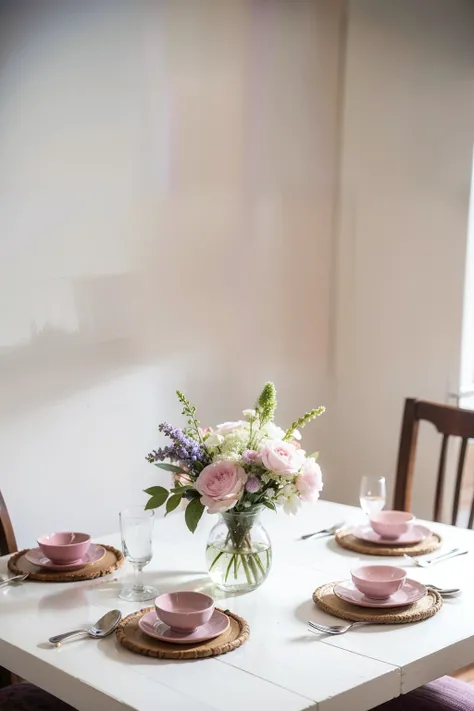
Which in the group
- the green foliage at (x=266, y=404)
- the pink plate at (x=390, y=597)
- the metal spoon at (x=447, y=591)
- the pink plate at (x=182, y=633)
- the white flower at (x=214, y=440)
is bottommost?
the pink plate at (x=182, y=633)

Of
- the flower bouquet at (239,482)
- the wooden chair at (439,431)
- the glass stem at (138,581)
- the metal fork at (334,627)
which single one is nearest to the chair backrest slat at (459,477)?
the wooden chair at (439,431)

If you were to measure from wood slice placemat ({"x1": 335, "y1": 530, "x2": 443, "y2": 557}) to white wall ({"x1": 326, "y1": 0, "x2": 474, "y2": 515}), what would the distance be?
1373mm

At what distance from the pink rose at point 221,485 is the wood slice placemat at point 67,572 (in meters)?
0.32

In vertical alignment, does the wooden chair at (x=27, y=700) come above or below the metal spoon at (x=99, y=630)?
below

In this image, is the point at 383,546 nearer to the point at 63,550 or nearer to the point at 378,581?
the point at 378,581

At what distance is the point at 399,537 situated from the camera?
79.1 inches

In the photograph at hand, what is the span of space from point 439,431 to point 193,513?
42.6 inches

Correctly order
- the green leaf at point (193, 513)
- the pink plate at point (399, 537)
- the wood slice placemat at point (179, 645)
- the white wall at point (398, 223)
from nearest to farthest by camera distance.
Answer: the wood slice placemat at point (179, 645) → the green leaf at point (193, 513) → the pink plate at point (399, 537) → the white wall at point (398, 223)

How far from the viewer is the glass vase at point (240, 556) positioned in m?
1.72

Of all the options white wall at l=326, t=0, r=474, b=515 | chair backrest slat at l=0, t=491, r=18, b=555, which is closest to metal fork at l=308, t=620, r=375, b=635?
chair backrest slat at l=0, t=491, r=18, b=555

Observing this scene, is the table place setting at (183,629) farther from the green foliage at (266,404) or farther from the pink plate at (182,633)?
the green foliage at (266,404)

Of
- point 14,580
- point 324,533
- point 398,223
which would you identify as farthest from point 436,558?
point 398,223

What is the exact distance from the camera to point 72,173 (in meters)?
2.50

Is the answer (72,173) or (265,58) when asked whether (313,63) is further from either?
(72,173)
